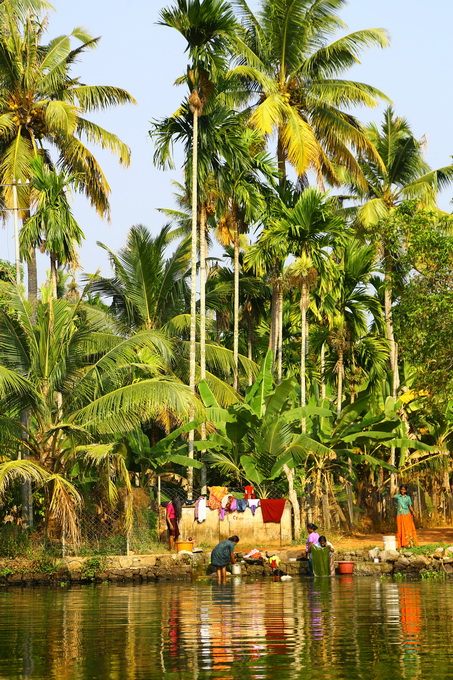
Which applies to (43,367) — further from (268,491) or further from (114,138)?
(114,138)

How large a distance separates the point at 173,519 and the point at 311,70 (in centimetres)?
1644

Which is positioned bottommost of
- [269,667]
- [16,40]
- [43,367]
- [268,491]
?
Result: [269,667]

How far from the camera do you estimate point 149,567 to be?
2194 cm

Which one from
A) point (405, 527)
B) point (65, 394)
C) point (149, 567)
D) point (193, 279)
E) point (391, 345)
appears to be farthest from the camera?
point (391, 345)

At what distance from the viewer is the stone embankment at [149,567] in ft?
71.1

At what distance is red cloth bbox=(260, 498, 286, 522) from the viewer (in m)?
25.1

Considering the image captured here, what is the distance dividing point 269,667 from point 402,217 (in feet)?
60.2

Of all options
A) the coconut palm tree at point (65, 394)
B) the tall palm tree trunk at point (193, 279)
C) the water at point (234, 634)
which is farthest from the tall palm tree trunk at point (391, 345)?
the water at point (234, 634)

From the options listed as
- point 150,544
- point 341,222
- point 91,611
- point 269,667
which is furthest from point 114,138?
point 269,667

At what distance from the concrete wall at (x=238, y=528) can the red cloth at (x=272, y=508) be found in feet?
0.42

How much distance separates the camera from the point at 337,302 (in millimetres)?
31469

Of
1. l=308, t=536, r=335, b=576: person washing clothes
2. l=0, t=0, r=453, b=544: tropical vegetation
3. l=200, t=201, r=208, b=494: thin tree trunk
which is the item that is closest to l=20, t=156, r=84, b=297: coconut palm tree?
l=0, t=0, r=453, b=544: tropical vegetation

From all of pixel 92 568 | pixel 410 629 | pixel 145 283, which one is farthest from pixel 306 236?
pixel 410 629

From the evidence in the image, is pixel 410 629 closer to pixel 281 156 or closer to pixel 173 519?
pixel 173 519
